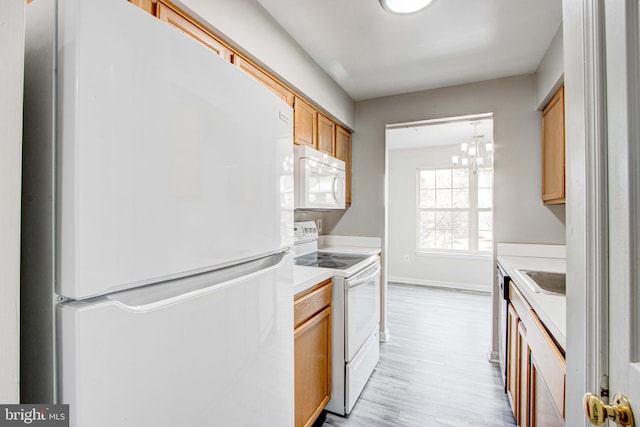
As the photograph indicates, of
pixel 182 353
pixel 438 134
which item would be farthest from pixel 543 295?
pixel 438 134

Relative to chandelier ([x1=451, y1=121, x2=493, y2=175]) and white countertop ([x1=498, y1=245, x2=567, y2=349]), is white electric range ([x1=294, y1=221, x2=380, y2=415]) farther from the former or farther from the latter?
chandelier ([x1=451, y1=121, x2=493, y2=175])

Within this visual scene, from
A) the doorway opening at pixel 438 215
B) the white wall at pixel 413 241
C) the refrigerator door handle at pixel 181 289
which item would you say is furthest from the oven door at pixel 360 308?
the white wall at pixel 413 241

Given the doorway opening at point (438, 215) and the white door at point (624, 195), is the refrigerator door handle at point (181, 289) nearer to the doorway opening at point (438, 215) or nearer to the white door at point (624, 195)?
the white door at point (624, 195)

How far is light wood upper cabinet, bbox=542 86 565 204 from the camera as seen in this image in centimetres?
191

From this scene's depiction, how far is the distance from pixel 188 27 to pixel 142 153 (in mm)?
1008

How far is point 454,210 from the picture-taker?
505 cm

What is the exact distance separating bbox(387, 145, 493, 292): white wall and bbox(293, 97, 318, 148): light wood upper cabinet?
10.9ft

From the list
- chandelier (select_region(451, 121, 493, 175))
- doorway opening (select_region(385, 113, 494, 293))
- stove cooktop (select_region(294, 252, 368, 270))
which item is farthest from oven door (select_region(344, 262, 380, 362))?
doorway opening (select_region(385, 113, 494, 293))

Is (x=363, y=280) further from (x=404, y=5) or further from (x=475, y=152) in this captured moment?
(x=475, y=152)

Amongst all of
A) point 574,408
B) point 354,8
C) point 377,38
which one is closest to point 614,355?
point 574,408

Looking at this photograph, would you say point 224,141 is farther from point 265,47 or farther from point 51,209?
point 265,47

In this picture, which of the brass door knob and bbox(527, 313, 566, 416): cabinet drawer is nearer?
the brass door knob

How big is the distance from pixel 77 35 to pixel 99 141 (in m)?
0.17

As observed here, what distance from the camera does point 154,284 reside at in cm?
62
